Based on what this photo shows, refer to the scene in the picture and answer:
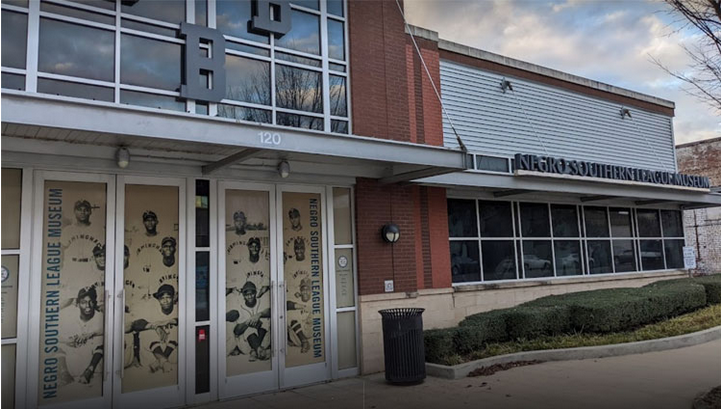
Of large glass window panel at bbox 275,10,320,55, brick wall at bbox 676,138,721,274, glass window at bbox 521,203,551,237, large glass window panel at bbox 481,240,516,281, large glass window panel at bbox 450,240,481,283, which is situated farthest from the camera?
brick wall at bbox 676,138,721,274

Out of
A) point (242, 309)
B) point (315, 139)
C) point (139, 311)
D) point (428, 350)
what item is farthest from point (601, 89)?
point (139, 311)

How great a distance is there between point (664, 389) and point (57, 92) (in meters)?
8.84

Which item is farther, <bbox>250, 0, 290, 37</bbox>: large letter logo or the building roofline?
the building roofline

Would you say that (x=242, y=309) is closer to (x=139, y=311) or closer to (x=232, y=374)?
(x=232, y=374)

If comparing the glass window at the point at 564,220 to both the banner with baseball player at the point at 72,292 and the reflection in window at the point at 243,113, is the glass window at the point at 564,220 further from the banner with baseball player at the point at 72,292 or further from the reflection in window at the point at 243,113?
the banner with baseball player at the point at 72,292

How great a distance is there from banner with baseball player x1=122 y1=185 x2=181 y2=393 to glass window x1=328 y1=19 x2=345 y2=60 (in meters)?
3.75

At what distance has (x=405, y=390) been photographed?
8.13 metres

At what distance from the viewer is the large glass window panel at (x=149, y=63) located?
300 inches

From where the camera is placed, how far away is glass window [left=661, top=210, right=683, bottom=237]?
667 inches

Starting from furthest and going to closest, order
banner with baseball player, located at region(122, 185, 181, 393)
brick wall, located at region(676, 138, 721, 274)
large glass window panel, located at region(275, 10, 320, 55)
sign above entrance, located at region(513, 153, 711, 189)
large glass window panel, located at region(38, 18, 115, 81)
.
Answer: brick wall, located at region(676, 138, 721, 274), sign above entrance, located at region(513, 153, 711, 189), large glass window panel, located at region(275, 10, 320, 55), banner with baseball player, located at region(122, 185, 181, 393), large glass window panel, located at region(38, 18, 115, 81)

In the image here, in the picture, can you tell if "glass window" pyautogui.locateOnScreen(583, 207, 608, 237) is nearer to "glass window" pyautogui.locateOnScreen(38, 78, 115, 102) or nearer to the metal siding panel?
the metal siding panel

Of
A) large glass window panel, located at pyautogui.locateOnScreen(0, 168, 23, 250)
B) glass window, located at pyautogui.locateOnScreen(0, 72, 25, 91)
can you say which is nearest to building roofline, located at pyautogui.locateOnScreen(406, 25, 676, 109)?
glass window, located at pyautogui.locateOnScreen(0, 72, 25, 91)

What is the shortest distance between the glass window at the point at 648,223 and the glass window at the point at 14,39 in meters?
15.3

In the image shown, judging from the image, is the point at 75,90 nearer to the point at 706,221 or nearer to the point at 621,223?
the point at 621,223
